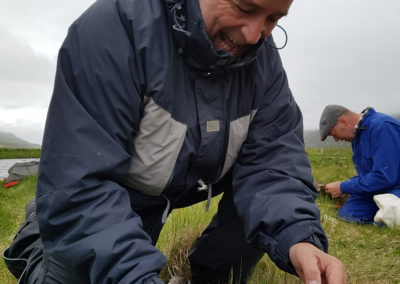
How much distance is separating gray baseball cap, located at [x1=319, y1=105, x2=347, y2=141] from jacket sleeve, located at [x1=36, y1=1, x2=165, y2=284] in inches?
195

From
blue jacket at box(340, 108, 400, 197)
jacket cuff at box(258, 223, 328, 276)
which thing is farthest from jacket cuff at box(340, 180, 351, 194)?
jacket cuff at box(258, 223, 328, 276)

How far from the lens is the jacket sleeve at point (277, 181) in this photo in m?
2.01

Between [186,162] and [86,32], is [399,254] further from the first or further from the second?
[86,32]

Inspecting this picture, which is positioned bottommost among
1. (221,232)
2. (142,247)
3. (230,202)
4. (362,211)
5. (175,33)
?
(362,211)

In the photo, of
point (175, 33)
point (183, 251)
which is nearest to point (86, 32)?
point (175, 33)

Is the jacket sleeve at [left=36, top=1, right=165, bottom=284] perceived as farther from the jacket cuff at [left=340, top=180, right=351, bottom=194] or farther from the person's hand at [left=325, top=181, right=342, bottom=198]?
the person's hand at [left=325, top=181, right=342, bottom=198]

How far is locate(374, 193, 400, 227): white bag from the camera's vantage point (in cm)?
479

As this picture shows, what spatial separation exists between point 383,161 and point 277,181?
143 inches

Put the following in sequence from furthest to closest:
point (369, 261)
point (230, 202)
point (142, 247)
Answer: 1. point (369, 261)
2. point (230, 202)
3. point (142, 247)

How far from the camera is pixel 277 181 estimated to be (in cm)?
221

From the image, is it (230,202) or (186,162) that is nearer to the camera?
(186,162)

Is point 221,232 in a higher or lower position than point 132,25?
lower

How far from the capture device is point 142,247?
1.61m

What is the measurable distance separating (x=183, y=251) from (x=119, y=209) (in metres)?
1.43
